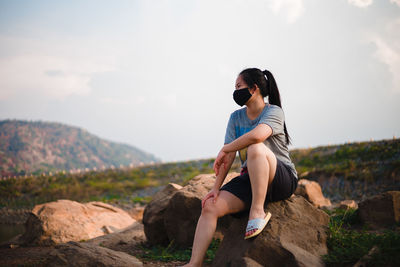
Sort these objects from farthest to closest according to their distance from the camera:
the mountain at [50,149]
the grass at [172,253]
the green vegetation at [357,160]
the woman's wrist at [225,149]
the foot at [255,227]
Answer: the mountain at [50,149] → the green vegetation at [357,160] → the grass at [172,253] → the woman's wrist at [225,149] → the foot at [255,227]

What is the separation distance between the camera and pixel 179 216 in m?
5.10

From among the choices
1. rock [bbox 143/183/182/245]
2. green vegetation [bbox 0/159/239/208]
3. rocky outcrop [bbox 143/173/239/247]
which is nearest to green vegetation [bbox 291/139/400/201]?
green vegetation [bbox 0/159/239/208]

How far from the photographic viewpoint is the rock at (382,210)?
5.27m

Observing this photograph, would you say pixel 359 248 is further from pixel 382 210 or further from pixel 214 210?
pixel 382 210

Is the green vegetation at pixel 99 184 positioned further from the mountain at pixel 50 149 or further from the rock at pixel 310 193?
the rock at pixel 310 193

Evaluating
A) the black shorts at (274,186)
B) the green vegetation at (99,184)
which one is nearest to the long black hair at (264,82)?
the black shorts at (274,186)

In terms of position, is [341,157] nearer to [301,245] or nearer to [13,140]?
[301,245]

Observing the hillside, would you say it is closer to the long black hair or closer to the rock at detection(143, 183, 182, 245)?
the rock at detection(143, 183, 182, 245)

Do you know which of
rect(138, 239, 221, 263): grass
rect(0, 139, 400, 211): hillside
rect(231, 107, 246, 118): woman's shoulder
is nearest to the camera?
rect(231, 107, 246, 118): woman's shoulder

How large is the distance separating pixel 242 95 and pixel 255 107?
0.72ft

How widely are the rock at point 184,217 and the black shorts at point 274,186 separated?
5.28ft

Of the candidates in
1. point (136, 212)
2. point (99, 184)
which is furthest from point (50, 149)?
point (136, 212)

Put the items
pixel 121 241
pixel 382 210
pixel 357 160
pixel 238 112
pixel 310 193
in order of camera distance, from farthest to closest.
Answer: pixel 357 160 < pixel 310 193 < pixel 121 241 < pixel 382 210 < pixel 238 112

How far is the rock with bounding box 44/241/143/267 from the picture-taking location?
3221 mm
